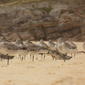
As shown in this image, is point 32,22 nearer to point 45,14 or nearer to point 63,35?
point 45,14

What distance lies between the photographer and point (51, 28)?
39719mm

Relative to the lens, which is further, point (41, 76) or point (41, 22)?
point (41, 22)

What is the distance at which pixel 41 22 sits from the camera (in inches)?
1537

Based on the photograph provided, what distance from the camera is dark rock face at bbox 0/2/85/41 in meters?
39.0

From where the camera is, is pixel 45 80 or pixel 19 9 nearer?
pixel 45 80

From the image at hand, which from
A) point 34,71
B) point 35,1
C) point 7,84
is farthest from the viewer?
point 35,1

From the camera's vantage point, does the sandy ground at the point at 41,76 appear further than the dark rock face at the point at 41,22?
No

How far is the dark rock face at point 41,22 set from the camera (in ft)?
128

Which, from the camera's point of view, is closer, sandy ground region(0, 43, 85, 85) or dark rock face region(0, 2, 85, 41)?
sandy ground region(0, 43, 85, 85)

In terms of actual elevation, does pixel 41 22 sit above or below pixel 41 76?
above

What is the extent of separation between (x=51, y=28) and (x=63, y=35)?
6.53ft

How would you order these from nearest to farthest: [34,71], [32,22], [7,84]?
[7,84]
[34,71]
[32,22]

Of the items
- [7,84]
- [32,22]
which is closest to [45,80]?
[7,84]

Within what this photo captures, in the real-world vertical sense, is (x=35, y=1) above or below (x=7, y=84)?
above
